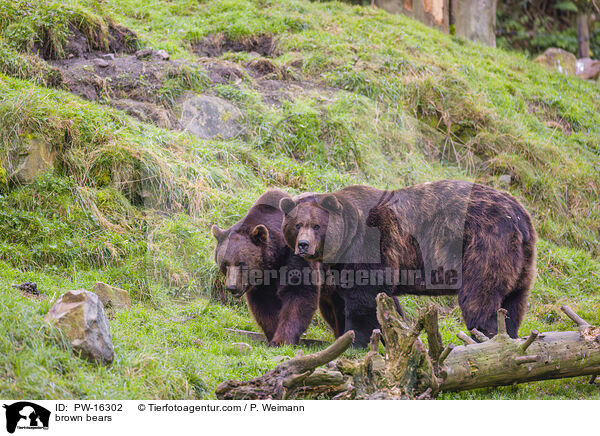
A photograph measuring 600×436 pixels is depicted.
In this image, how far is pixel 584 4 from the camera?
2183 centimetres

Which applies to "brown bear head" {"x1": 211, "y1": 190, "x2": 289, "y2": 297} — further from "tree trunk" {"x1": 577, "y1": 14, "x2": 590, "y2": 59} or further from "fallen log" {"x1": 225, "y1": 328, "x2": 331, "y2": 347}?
"tree trunk" {"x1": 577, "y1": 14, "x2": 590, "y2": 59}

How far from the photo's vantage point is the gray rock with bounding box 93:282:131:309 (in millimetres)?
6199

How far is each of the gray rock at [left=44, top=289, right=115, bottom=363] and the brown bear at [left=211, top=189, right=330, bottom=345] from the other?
6.77ft

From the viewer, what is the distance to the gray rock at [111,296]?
20.3 ft

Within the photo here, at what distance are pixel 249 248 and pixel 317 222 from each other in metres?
0.82

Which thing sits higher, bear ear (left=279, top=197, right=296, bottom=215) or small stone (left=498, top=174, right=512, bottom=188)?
bear ear (left=279, top=197, right=296, bottom=215)

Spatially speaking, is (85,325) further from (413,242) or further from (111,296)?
(413,242)

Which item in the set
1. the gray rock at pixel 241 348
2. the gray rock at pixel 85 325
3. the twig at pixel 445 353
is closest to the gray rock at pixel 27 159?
the gray rock at pixel 241 348

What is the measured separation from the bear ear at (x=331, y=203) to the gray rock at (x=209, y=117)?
13.7 ft

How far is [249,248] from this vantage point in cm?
655

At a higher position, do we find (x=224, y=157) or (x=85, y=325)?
(x=224, y=157)

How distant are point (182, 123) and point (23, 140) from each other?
113 inches

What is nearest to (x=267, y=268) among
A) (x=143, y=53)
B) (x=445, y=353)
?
(x=445, y=353)
